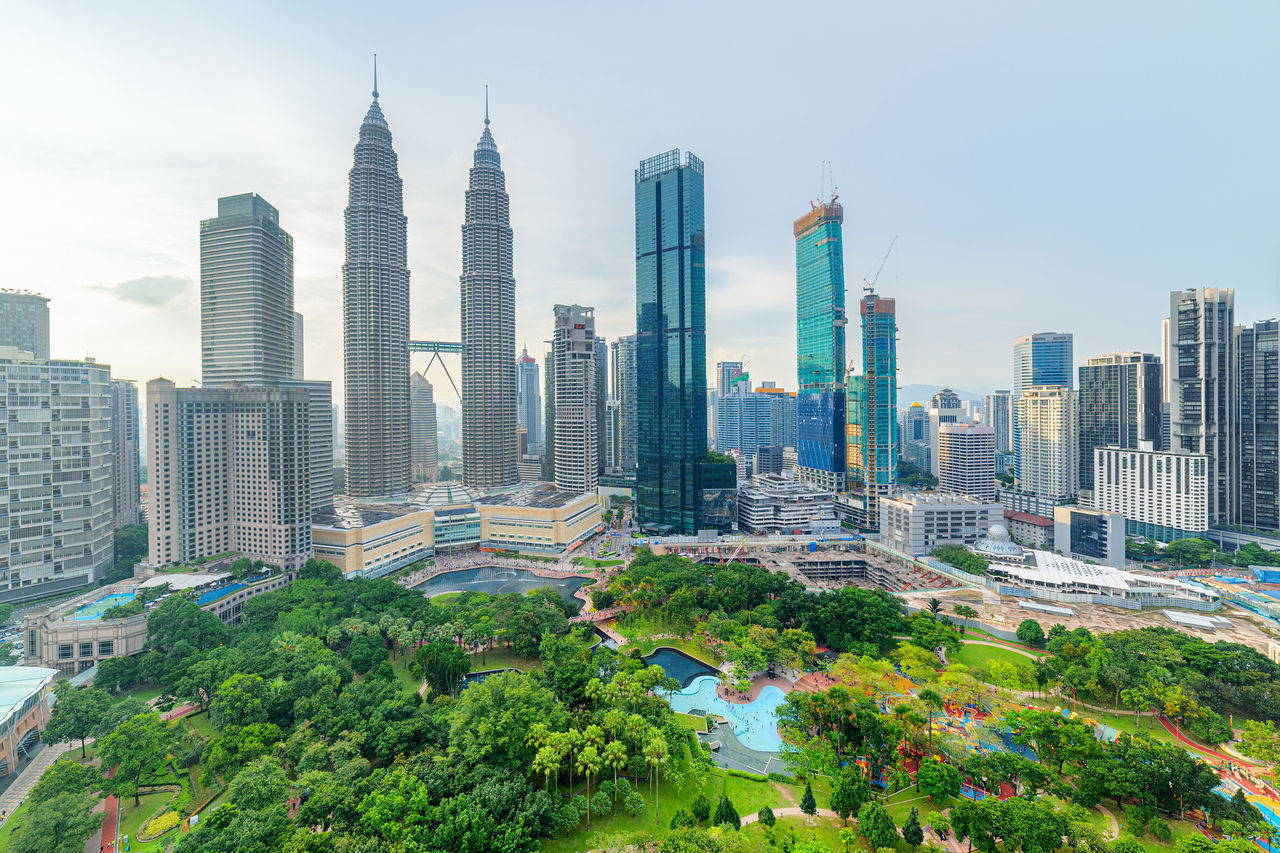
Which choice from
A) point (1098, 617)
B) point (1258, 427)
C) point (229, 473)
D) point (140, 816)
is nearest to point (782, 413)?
point (1258, 427)

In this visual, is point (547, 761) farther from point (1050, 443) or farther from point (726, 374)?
point (726, 374)

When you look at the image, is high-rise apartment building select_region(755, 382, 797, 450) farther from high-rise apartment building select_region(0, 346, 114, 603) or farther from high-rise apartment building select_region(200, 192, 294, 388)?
high-rise apartment building select_region(0, 346, 114, 603)

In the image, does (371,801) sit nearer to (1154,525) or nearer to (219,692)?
(219,692)

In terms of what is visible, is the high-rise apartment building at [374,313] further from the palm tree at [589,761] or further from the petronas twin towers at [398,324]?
the palm tree at [589,761]

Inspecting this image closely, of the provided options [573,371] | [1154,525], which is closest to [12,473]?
[573,371]

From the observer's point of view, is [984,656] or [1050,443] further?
[1050,443]

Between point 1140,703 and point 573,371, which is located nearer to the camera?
point 1140,703
